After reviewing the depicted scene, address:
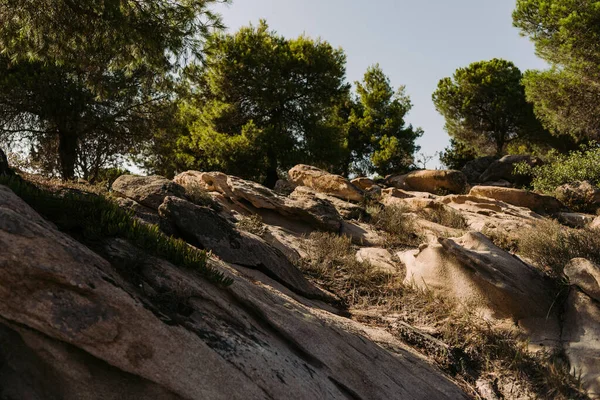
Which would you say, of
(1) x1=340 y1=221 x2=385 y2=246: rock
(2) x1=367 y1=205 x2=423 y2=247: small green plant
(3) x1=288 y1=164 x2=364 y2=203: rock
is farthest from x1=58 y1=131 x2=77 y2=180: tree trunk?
(2) x1=367 y1=205 x2=423 y2=247: small green plant

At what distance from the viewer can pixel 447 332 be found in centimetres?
645

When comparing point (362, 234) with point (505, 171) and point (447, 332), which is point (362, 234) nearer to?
point (447, 332)

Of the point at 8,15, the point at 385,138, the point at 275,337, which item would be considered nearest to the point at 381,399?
the point at 275,337

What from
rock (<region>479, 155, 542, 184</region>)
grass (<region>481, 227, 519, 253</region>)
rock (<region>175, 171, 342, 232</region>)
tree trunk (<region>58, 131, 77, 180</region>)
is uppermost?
rock (<region>479, 155, 542, 184</region>)

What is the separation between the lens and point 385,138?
3014 centimetres

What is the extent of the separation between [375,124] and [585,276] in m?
25.8

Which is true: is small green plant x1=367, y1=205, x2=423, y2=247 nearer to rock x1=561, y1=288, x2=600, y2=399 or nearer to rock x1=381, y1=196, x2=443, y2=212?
rock x1=381, y1=196, x2=443, y2=212

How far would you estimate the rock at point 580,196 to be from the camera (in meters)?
15.4

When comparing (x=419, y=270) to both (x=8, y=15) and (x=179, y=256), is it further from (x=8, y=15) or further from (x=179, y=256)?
(x=8, y=15)

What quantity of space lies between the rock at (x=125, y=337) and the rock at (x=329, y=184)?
1078 centimetres

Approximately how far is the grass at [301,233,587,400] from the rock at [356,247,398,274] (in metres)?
0.33

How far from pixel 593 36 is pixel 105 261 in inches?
792

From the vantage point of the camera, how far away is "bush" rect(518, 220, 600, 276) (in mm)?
8102

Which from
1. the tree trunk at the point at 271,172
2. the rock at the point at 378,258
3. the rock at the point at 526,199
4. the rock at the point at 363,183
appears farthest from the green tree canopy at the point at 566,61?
the rock at the point at 378,258
